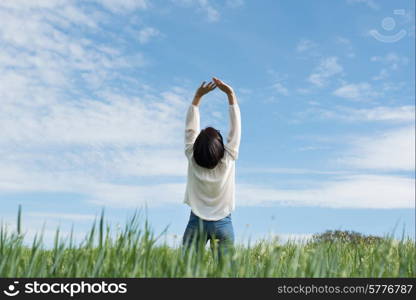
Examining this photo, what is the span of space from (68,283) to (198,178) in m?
2.62

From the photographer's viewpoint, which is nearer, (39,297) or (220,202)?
(39,297)

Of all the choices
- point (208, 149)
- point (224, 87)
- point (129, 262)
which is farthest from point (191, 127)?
point (129, 262)

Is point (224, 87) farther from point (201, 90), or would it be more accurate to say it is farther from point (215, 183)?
point (215, 183)

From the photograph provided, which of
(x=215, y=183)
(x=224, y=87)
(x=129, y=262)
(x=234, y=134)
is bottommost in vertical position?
(x=129, y=262)

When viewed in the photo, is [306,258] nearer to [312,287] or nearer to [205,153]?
[312,287]

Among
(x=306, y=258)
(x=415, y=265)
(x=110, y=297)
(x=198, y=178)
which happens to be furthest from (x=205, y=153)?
(x=110, y=297)

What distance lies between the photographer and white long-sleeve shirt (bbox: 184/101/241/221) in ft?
18.4

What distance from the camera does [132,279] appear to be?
318cm

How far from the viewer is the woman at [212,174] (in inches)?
218

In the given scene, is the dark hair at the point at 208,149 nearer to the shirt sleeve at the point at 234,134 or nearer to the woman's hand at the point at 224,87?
the shirt sleeve at the point at 234,134

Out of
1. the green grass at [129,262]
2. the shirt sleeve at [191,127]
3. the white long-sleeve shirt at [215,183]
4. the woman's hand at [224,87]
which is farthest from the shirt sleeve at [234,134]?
the green grass at [129,262]

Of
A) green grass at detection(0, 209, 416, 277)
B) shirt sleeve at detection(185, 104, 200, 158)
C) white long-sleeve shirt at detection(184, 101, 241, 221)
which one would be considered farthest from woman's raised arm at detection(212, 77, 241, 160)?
green grass at detection(0, 209, 416, 277)

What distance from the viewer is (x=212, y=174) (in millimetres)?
5676

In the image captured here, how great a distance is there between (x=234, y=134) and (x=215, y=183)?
1.81ft
